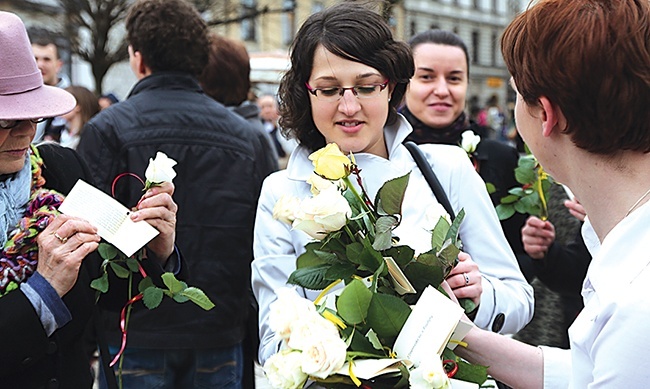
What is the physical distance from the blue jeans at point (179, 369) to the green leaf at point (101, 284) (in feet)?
2.78

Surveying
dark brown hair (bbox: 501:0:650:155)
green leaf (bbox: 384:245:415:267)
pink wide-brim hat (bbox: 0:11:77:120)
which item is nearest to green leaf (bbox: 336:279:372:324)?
green leaf (bbox: 384:245:415:267)

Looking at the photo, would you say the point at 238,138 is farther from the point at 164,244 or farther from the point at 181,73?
the point at 164,244

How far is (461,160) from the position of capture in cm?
243

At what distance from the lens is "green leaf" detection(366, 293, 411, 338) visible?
1710 mm

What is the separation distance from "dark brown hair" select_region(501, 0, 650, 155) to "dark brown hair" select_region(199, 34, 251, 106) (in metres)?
2.82

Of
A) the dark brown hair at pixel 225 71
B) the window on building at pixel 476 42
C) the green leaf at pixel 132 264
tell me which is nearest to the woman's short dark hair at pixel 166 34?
the dark brown hair at pixel 225 71

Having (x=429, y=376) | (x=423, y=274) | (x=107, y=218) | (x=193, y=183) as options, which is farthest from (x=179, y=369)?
(x=429, y=376)

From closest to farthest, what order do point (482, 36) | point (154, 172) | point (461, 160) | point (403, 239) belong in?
point (403, 239) → point (154, 172) → point (461, 160) → point (482, 36)

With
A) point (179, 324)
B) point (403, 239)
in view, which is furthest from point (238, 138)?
point (403, 239)

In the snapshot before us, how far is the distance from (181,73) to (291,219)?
1739 millimetres

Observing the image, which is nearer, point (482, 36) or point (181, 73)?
point (181, 73)

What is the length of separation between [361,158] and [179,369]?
1.36 meters

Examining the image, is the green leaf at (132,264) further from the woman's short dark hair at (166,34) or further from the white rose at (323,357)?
the woman's short dark hair at (166,34)

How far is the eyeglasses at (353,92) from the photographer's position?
2307mm
